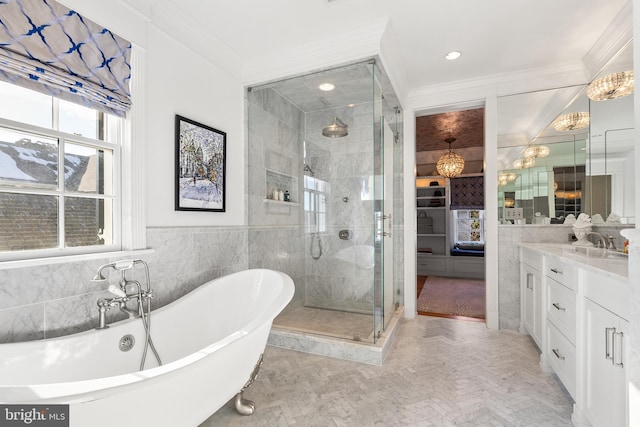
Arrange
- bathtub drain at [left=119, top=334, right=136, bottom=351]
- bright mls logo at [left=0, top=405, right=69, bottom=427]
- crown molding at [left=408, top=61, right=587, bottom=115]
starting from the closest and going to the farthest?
bright mls logo at [left=0, top=405, right=69, bottom=427], bathtub drain at [left=119, top=334, right=136, bottom=351], crown molding at [left=408, top=61, right=587, bottom=115]

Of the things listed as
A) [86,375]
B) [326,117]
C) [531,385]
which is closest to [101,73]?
[86,375]

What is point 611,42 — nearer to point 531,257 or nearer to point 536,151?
point 536,151

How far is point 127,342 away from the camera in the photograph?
5.37 feet

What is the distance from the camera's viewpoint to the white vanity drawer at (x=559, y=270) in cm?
180

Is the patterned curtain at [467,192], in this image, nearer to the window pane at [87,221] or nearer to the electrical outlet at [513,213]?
the electrical outlet at [513,213]

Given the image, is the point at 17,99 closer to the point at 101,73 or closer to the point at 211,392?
the point at 101,73

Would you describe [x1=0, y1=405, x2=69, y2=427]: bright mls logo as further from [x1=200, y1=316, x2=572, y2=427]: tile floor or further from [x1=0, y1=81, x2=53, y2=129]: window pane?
[x1=0, y1=81, x2=53, y2=129]: window pane

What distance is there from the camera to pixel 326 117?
3.49 metres

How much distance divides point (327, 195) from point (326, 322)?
1415mm

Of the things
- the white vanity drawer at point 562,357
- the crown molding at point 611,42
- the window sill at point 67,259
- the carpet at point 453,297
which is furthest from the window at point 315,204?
the crown molding at point 611,42

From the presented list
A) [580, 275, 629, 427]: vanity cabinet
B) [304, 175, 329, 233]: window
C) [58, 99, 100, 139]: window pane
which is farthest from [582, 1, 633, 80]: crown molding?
[58, 99, 100, 139]: window pane

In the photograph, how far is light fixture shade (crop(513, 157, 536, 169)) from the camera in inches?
120

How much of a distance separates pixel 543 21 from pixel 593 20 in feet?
1.16

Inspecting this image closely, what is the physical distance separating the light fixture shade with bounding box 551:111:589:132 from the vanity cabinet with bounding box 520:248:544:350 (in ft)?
3.99
